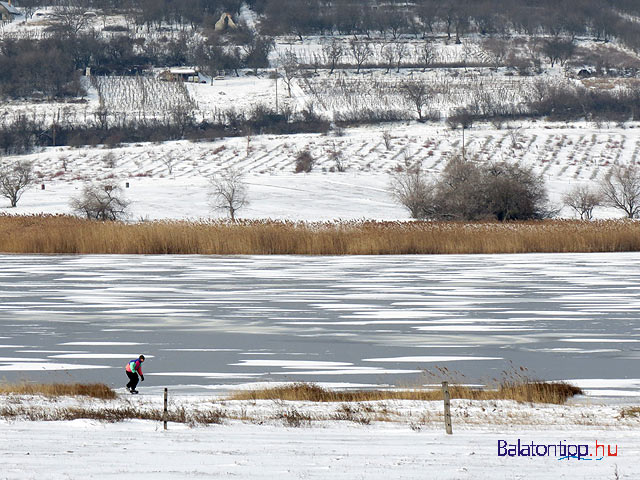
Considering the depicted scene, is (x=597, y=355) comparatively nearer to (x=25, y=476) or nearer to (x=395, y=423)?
(x=395, y=423)

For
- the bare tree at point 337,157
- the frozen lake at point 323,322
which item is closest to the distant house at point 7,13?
the bare tree at point 337,157

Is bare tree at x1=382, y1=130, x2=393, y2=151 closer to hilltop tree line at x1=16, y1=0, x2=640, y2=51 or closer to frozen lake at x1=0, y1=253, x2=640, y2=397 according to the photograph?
frozen lake at x1=0, y1=253, x2=640, y2=397

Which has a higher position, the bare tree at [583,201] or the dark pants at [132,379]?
the dark pants at [132,379]

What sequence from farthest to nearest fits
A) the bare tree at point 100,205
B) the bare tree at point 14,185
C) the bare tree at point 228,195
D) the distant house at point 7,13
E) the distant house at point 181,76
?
the distant house at point 7,13, the distant house at point 181,76, the bare tree at point 14,185, the bare tree at point 228,195, the bare tree at point 100,205

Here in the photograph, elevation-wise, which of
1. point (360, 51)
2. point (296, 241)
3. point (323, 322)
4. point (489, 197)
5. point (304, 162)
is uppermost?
point (360, 51)

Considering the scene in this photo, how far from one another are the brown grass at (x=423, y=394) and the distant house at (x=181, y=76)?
119 m

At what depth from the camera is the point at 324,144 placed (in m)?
85.7

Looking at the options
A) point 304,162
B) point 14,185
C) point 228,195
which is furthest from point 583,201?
point 14,185

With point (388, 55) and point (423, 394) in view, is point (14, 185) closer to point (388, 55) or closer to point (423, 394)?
point (423, 394)

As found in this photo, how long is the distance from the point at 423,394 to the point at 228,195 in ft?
142

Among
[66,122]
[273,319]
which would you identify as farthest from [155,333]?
[66,122]

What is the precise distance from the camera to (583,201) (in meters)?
54.2

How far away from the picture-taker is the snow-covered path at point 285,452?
8164 millimetres

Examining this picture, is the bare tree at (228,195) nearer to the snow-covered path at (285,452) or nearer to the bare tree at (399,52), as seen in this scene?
the snow-covered path at (285,452)
